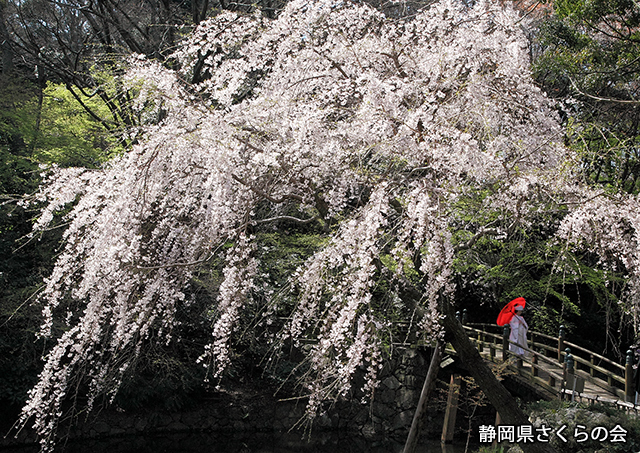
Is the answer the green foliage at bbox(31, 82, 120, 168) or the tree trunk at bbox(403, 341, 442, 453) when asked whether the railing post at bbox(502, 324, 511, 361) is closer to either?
the tree trunk at bbox(403, 341, 442, 453)

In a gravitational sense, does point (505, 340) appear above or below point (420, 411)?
above

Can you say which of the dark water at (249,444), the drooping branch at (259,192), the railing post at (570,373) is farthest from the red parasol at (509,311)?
the drooping branch at (259,192)

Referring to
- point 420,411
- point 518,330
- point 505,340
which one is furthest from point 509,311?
point 420,411

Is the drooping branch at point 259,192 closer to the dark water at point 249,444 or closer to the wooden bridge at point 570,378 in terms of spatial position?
the wooden bridge at point 570,378

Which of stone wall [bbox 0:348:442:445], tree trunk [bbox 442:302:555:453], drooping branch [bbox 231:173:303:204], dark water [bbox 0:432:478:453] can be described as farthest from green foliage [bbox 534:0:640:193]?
dark water [bbox 0:432:478:453]

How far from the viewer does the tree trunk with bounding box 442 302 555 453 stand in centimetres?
450

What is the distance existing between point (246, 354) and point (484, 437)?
20.2 feet

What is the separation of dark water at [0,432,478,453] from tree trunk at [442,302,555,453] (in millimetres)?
4914

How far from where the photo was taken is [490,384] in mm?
4703

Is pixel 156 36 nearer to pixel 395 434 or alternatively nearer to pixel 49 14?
pixel 49 14

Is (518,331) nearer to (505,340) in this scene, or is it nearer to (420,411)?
(505,340)

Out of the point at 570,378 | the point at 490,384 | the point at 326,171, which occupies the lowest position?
the point at 490,384

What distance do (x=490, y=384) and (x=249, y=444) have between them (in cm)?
584

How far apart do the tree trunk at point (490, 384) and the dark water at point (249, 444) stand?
491 cm
